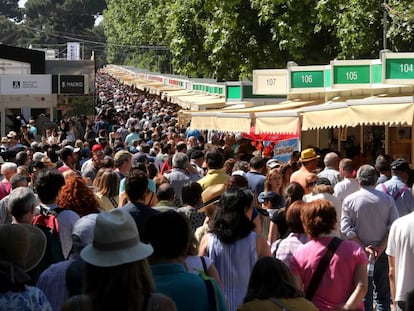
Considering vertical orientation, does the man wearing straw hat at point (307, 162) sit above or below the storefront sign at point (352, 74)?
below

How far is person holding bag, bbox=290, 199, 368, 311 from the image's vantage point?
628 centimetres

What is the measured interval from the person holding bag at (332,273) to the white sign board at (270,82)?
14.5 meters

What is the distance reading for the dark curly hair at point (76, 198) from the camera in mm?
7758

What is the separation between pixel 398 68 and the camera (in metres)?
15.6

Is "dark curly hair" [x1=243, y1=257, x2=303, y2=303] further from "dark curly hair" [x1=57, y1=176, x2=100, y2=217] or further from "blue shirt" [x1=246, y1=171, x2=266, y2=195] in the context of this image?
"blue shirt" [x1=246, y1=171, x2=266, y2=195]

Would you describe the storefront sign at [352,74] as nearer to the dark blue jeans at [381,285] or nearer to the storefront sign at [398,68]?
the storefront sign at [398,68]

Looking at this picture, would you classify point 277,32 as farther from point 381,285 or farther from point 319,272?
point 319,272

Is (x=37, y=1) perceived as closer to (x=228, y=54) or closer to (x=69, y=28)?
(x=69, y=28)

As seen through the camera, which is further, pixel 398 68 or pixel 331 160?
pixel 398 68

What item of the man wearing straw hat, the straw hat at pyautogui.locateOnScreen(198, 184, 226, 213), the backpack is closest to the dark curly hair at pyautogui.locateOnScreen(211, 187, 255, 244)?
the backpack

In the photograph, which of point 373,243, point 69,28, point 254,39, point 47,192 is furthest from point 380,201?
point 69,28

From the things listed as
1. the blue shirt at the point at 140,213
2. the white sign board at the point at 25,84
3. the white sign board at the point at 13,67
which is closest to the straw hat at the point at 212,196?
the blue shirt at the point at 140,213

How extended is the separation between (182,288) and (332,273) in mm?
1685

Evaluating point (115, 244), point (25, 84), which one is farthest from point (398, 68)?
point (25, 84)
